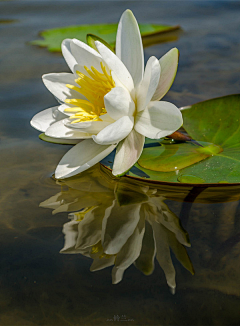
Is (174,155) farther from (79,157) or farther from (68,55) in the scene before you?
(68,55)

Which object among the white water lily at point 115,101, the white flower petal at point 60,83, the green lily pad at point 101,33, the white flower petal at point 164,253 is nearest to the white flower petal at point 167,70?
the white water lily at point 115,101

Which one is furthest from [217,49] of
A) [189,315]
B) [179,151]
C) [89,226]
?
[189,315]

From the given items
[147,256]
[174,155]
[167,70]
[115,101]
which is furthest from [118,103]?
[147,256]

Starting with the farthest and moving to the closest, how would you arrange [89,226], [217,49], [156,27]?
[156,27] → [217,49] → [89,226]

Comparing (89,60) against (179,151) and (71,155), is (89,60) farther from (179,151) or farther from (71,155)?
(179,151)

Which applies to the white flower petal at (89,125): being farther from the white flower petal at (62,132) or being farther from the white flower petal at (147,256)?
the white flower petal at (147,256)
